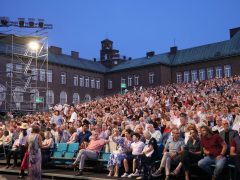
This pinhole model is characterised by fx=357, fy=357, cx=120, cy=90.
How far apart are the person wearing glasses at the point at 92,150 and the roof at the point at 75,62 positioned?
41818mm

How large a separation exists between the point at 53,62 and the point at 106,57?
22151 millimetres

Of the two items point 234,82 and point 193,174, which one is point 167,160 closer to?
point 193,174

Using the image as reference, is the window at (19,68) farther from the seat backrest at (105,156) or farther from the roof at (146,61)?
the seat backrest at (105,156)

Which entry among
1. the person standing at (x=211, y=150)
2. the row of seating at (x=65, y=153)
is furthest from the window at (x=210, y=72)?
the person standing at (x=211, y=150)

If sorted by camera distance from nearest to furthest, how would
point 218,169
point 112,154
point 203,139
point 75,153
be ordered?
point 218,169 → point 203,139 → point 112,154 → point 75,153

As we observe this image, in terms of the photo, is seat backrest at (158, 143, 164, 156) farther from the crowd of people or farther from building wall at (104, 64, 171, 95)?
building wall at (104, 64, 171, 95)

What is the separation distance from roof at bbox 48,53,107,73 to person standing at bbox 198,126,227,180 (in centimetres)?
4565

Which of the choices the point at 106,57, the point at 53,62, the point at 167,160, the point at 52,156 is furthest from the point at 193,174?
the point at 106,57

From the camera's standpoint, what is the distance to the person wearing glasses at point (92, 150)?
12087 mm

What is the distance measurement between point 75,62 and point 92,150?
160 feet

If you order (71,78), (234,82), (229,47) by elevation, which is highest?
(229,47)

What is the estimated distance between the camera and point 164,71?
5822cm

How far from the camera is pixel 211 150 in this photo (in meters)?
9.55

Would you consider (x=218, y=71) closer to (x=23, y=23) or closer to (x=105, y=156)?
(x=23, y=23)
